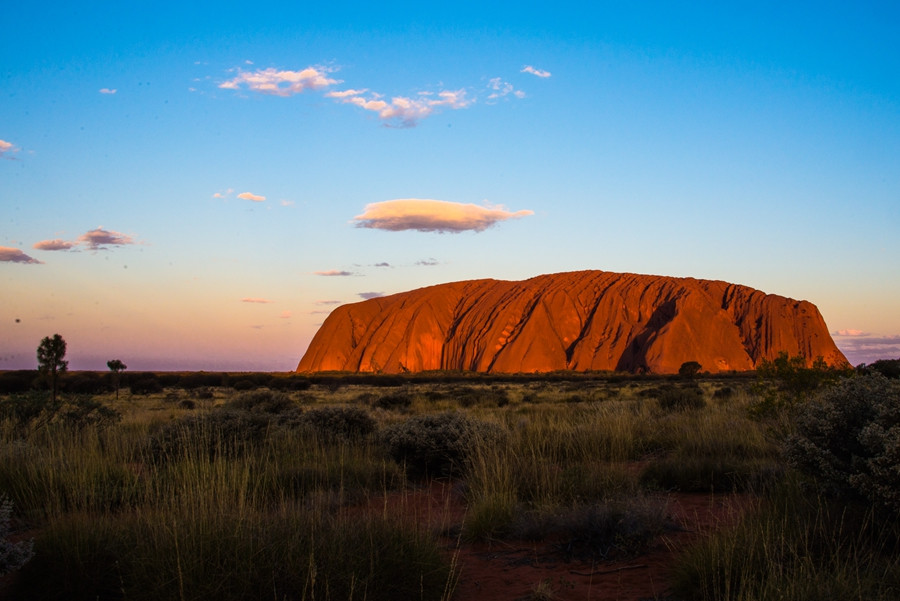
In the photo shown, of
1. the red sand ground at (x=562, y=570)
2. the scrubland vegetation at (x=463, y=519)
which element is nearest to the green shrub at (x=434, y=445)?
the scrubland vegetation at (x=463, y=519)

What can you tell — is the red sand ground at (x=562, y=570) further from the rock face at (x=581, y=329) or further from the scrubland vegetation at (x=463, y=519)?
the rock face at (x=581, y=329)

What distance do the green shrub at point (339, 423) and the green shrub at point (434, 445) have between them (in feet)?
4.83

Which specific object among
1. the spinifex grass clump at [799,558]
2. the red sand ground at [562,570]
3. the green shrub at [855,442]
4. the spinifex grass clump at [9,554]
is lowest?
the red sand ground at [562,570]

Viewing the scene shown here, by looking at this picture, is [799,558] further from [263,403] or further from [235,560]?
[263,403]

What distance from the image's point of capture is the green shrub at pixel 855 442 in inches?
153

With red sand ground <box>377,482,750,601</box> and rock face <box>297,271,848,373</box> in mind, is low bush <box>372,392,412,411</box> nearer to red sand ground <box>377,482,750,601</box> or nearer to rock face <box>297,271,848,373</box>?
red sand ground <box>377,482,750,601</box>

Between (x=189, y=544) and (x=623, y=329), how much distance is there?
250 feet

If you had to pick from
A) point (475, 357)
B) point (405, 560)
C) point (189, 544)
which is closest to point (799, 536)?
point (405, 560)

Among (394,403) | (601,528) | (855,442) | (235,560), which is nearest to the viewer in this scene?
(235,560)

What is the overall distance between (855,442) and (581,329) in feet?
254

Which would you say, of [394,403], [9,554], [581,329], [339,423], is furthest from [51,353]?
[581,329]

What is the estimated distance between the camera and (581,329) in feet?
264

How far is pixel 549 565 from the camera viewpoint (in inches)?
181

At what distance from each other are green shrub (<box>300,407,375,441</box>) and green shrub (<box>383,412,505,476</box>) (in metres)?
1.47
